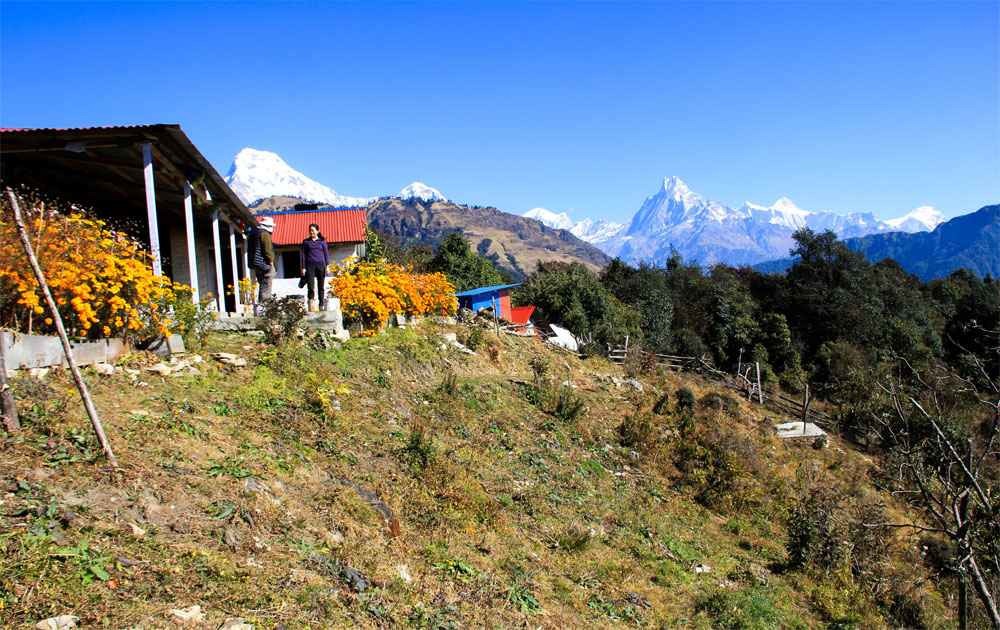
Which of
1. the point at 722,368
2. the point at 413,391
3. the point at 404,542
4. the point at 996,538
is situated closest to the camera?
the point at 404,542

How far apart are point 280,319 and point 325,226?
61.6ft

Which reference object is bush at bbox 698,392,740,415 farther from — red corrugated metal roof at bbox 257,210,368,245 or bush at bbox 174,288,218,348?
red corrugated metal roof at bbox 257,210,368,245

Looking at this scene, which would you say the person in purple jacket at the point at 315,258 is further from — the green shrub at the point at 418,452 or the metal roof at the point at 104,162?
the green shrub at the point at 418,452

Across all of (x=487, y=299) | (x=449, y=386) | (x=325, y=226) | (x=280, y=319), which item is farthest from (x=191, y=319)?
(x=487, y=299)

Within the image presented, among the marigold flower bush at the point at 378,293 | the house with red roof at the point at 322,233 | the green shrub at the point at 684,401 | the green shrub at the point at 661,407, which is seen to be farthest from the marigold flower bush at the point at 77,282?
the house with red roof at the point at 322,233

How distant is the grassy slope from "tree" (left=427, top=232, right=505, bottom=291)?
2863 cm

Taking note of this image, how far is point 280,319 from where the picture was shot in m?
10.0

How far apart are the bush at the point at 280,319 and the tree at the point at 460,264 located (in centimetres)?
2924

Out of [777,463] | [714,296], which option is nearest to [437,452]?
[777,463]

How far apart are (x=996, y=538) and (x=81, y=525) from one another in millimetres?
9806

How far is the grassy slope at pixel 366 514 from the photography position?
13.1ft

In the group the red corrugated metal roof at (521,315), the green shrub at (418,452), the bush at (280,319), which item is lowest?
the green shrub at (418,452)

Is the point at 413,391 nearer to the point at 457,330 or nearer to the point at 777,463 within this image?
Answer: the point at 457,330

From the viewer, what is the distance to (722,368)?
40.8 m
